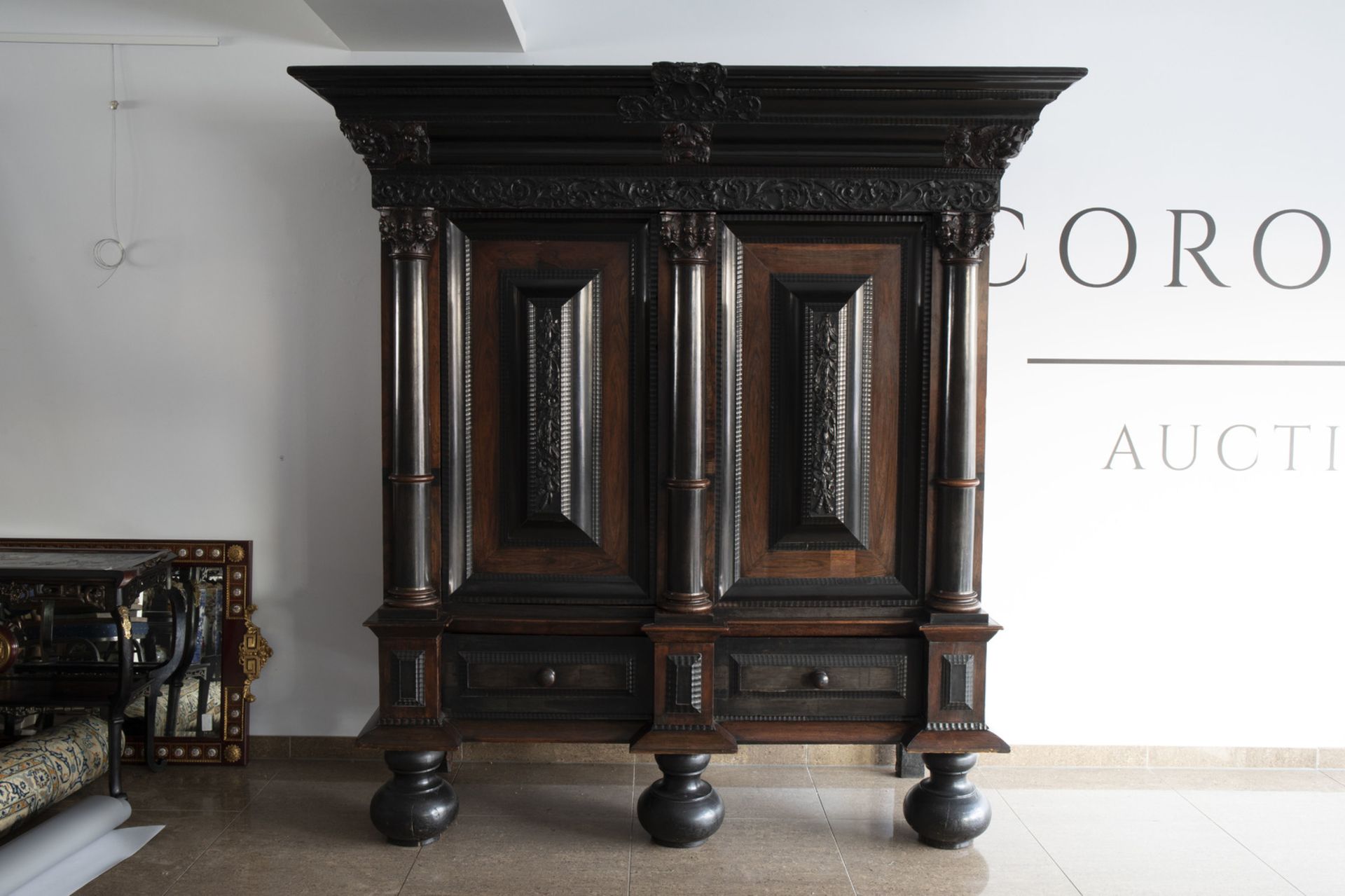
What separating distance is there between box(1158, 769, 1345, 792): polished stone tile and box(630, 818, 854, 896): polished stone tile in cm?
140

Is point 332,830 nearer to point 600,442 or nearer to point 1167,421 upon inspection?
point 600,442

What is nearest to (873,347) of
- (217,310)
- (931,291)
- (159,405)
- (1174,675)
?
(931,291)

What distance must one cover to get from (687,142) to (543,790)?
222 cm

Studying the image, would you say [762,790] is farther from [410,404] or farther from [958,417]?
[410,404]

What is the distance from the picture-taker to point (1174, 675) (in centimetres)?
353

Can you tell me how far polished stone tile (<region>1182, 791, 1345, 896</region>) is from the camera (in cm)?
283

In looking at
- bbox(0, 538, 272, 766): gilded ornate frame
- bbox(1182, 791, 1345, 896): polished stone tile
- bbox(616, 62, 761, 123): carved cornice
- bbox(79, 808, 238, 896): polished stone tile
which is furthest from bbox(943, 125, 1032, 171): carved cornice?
bbox(79, 808, 238, 896): polished stone tile

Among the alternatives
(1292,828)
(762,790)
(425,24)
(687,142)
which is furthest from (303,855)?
(1292,828)

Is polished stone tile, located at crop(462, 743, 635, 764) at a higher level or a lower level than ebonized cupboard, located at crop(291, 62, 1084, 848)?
lower

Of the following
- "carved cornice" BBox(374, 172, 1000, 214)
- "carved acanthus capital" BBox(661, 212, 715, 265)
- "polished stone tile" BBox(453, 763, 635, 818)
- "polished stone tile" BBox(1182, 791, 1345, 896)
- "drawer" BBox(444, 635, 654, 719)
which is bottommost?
"polished stone tile" BBox(1182, 791, 1345, 896)

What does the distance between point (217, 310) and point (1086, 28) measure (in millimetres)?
3271

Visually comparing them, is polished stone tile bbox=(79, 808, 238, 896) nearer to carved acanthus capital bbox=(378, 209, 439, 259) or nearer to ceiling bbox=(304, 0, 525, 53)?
carved acanthus capital bbox=(378, 209, 439, 259)

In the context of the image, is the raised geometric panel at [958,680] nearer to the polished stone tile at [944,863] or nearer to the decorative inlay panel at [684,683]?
the polished stone tile at [944,863]

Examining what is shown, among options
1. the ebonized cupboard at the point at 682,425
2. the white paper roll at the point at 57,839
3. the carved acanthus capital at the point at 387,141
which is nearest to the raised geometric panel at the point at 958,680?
the ebonized cupboard at the point at 682,425
